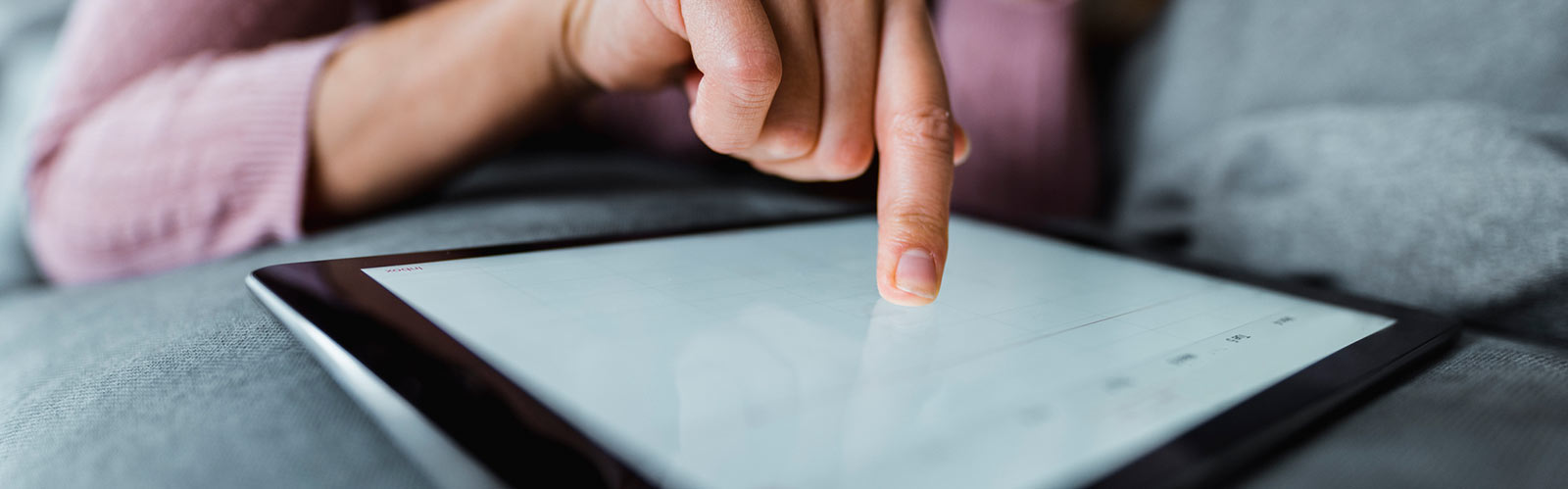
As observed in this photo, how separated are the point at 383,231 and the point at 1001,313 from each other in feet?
1.09

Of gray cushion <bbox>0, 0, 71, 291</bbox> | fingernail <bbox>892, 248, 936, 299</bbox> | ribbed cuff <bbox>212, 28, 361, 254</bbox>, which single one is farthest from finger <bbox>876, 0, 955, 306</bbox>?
gray cushion <bbox>0, 0, 71, 291</bbox>

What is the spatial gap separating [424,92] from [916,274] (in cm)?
33

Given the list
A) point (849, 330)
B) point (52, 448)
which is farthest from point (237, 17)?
point (849, 330)

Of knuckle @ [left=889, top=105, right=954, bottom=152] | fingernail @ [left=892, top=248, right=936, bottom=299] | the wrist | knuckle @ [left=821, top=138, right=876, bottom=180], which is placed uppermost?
the wrist

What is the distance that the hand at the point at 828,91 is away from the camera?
0.32 meters

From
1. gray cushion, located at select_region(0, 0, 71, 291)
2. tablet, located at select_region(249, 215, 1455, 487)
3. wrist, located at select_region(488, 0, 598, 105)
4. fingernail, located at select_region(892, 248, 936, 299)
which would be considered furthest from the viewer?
gray cushion, located at select_region(0, 0, 71, 291)

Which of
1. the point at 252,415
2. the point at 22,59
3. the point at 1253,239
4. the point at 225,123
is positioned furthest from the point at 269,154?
the point at 1253,239

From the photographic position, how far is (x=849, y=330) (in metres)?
0.26

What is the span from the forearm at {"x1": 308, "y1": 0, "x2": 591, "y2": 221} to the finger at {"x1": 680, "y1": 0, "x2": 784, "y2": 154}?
0.51 feet

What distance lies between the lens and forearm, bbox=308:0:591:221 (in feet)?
1.51

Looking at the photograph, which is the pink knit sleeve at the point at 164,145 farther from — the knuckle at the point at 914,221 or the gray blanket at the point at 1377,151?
the gray blanket at the point at 1377,151

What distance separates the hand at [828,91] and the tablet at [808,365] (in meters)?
0.03

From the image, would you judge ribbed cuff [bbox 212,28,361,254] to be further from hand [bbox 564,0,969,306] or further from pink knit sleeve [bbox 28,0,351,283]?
hand [bbox 564,0,969,306]

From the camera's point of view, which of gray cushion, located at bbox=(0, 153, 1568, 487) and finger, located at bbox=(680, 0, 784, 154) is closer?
gray cushion, located at bbox=(0, 153, 1568, 487)
